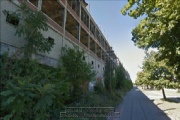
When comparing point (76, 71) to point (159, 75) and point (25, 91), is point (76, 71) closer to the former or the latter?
point (25, 91)

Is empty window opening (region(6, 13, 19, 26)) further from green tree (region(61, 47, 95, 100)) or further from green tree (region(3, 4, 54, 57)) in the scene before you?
green tree (region(61, 47, 95, 100))

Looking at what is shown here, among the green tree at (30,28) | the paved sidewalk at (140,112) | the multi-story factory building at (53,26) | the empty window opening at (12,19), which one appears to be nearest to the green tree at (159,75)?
the paved sidewalk at (140,112)

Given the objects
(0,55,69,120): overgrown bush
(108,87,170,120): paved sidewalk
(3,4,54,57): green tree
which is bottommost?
(108,87,170,120): paved sidewalk

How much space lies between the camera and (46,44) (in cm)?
836

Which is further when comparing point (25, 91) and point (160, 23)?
point (160, 23)

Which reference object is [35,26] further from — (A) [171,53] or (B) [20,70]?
(A) [171,53]

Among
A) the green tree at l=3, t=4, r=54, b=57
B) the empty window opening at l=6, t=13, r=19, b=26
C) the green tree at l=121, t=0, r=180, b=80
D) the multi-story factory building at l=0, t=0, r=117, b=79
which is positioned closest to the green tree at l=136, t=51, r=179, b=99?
the green tree at l=121, t=0, r=180, b=80

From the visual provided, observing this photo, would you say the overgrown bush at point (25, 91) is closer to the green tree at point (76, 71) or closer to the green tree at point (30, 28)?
the green tree at point (30, 28)

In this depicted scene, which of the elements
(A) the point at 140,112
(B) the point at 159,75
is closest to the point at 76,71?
(A) the point at 140,112

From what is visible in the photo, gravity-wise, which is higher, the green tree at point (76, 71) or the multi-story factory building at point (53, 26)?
the multi-story factory building at point (53, 26)

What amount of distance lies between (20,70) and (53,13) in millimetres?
10750

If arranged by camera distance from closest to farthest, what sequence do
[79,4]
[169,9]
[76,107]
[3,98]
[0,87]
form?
[3,98], [0,87], [169,9], [76,107], [79,4]

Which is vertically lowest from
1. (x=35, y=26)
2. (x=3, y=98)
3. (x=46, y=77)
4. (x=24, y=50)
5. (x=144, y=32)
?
(x=3, y=98)

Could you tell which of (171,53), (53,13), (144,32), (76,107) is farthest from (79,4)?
(76,107)
